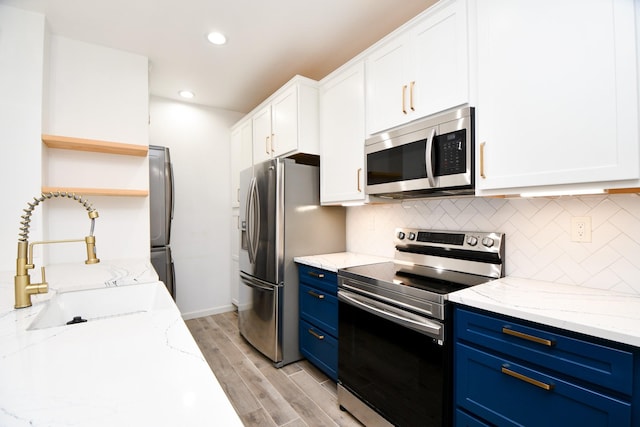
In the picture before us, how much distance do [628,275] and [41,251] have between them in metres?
3.40

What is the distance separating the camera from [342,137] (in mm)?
2301

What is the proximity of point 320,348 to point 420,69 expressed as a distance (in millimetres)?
2046

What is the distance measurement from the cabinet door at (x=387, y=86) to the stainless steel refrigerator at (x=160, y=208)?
217 centimetres

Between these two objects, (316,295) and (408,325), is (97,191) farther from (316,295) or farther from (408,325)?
(408,325)

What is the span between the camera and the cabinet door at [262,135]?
295 cm

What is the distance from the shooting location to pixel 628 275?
1.30 metres

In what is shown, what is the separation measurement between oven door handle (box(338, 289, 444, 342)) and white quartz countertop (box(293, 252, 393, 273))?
0.24 m

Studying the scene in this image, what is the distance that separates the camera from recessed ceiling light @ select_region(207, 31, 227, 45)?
7.48ft

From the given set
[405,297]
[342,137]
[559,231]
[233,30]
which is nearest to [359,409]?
[405,297]

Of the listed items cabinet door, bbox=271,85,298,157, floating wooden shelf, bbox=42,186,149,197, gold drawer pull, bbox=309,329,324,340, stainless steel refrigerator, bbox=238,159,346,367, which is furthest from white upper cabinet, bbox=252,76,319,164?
gold drawer pull, bbox=309,329,324,340

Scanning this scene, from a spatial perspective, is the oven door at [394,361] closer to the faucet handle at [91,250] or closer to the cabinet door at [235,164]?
the faucet handle at [91,250]

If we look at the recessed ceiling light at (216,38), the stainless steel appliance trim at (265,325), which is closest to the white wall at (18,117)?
the recessed ceiling light at (216,38)

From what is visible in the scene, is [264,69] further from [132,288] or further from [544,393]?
[544,393]

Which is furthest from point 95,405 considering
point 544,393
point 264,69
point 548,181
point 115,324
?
point 264,69
